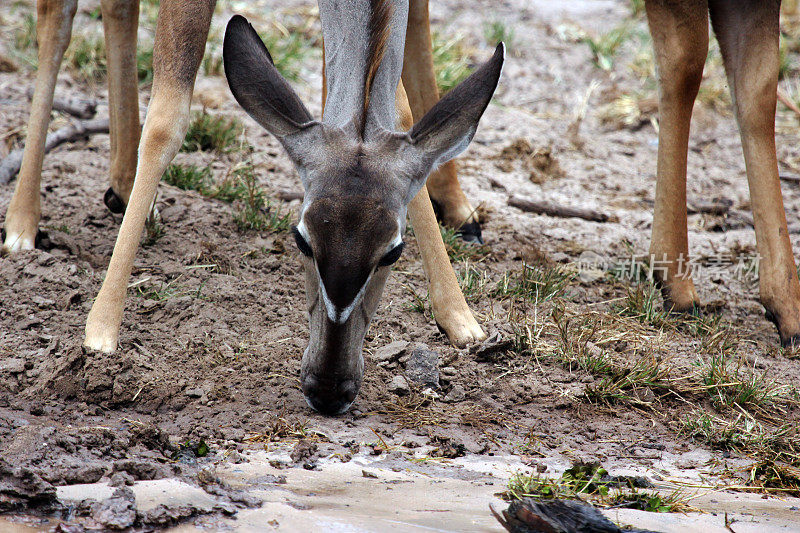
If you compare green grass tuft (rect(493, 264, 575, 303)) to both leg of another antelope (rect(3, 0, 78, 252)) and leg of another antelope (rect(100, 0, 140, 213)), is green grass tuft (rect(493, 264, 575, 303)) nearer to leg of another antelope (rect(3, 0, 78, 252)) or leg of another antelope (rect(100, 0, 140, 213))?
leg of another antelope (rect(100, 0, 140, 213))

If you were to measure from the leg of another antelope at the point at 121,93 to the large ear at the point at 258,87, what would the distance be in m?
2.12

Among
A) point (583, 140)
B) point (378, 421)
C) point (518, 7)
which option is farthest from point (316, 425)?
point (518, 7)

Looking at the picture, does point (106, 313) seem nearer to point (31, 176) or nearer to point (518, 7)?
point (31, 176)

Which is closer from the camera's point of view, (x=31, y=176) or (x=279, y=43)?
(x=31, y=176)

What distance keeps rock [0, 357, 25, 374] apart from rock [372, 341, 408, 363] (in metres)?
1.64

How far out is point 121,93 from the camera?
225 inches

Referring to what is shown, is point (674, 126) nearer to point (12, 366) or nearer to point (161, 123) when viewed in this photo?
point (161, 123)

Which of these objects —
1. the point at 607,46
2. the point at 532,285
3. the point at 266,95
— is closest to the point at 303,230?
the point at 266,95

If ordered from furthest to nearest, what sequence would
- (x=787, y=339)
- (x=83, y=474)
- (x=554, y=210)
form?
1. (x=554, y=210)
2. (x=787, y=339)
3. (x=83, y=474)

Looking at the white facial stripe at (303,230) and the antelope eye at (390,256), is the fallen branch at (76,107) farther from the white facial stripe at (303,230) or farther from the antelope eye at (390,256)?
the antelope eye at (390,256)

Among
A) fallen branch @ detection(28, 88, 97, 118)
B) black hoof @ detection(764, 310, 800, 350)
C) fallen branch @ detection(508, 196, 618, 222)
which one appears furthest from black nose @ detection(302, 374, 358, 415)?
fallen branch @ detection(28, 88, 97, 118)

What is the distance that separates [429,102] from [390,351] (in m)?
2.51

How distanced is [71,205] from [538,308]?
127 inches

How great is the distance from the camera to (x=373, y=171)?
11.8 feet
